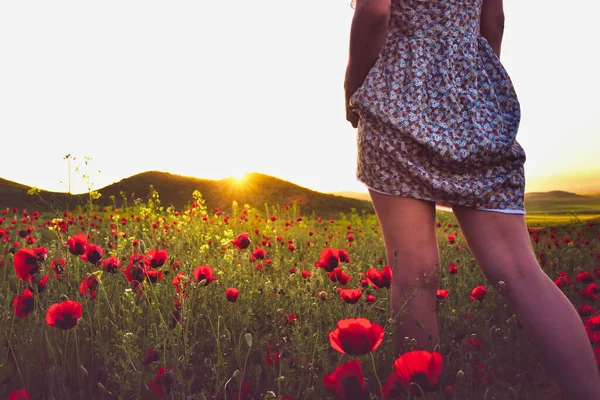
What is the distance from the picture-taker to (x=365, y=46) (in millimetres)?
1877

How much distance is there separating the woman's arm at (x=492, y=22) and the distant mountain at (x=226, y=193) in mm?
11791

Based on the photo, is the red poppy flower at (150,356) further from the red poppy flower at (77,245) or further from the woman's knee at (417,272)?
the woman's knee at (417,272)

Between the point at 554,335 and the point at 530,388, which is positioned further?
the point at 530,388

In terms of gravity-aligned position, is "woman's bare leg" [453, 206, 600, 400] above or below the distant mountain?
below

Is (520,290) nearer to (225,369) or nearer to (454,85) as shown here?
(454,85)

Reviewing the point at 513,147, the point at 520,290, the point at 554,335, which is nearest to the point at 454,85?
the point at 513,147

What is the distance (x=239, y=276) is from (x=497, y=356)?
1.56 metres

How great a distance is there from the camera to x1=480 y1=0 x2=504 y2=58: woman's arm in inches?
86.7

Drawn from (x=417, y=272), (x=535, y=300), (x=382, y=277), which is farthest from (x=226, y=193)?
(x=535, y=300)

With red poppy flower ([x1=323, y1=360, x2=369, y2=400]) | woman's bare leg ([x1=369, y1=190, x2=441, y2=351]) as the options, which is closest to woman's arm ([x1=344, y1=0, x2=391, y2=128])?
woman's bare leg ([x1=369, y1=190, x2=441, y2=351])

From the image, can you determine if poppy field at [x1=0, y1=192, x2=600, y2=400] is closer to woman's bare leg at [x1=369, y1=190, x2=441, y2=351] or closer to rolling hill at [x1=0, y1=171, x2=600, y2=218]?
woman's bare leg at [x1=369, y1=190, x2=441, y2=351]

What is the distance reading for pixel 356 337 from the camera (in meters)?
1.22

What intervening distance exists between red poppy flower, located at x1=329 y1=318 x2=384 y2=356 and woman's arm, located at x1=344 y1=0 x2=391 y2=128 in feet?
3.44

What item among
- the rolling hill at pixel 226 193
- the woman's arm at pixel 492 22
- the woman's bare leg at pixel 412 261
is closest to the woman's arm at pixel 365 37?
the woman's bare leg at pixel 412 261
